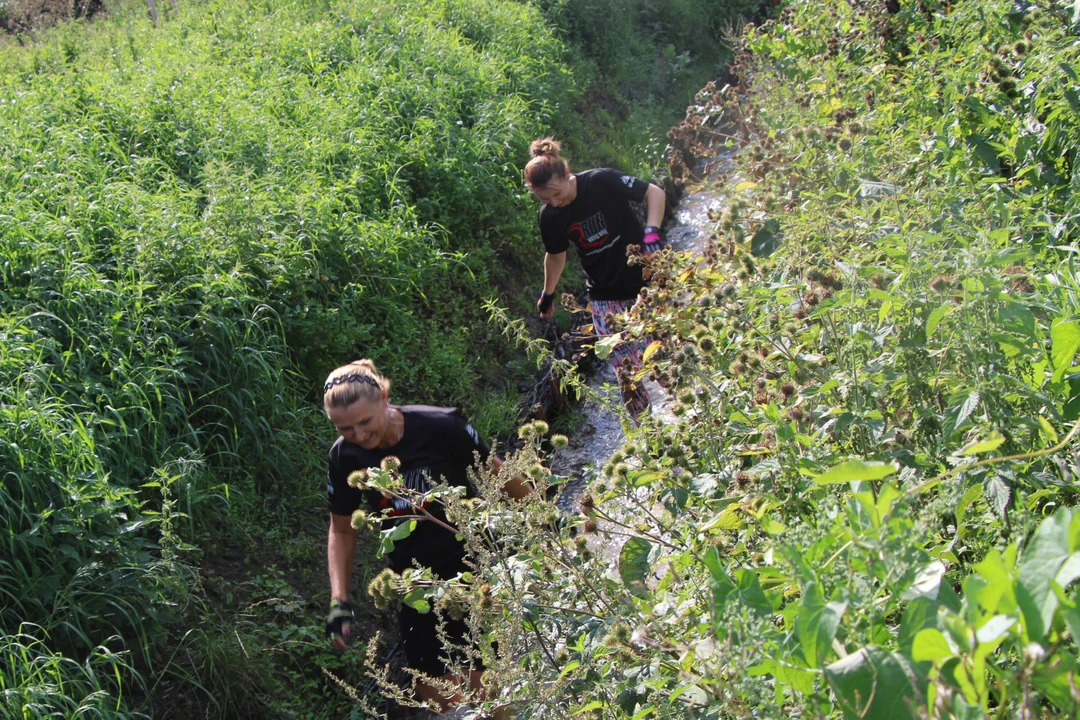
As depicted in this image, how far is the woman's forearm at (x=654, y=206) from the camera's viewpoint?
4.98 m

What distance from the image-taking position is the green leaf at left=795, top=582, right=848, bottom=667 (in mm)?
1054

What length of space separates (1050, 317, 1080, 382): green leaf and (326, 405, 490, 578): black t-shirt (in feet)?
7.03

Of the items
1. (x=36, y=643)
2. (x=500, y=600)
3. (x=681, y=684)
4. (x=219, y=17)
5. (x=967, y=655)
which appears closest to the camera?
(x=967, y=655)

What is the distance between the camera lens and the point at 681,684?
5.54 feet

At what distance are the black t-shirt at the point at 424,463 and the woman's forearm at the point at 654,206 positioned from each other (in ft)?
6.13

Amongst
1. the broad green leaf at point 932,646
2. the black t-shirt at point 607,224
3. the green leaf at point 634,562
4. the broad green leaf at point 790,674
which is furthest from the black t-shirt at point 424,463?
the broad green leaf at point 932,646

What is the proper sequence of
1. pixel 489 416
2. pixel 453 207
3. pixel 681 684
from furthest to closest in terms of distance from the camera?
pixel 453 207 < pixel 489 416 < pixel 681 684

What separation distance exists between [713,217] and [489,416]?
2.53 metres

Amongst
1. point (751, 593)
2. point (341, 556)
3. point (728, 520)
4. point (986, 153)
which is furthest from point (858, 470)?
point (341, 556)

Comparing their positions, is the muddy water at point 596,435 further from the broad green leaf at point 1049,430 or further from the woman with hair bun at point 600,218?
the broad green leaf at point 1049,430

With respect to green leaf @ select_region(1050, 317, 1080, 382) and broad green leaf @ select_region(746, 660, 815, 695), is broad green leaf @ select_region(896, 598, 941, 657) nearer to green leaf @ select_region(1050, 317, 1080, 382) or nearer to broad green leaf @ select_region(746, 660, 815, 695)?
broad green leaf @ select_region(746, 660, 815, 695)

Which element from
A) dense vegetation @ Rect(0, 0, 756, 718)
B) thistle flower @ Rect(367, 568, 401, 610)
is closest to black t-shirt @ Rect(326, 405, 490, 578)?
dense vegetation @ Rect(0, 0, 756, 718)

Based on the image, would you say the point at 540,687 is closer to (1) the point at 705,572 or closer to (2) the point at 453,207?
(1) the point at 705,572

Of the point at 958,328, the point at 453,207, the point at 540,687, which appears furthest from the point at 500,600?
the point at 453,207
